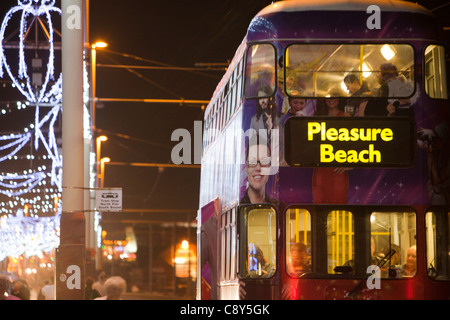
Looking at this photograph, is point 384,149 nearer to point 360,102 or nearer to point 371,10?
point 360,102

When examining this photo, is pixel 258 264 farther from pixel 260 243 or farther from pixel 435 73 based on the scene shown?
pixel 435 73

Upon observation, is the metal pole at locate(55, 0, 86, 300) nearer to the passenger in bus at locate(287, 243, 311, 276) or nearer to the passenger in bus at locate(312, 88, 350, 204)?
the passenger in bus at locate(287, 243, 311, 276)

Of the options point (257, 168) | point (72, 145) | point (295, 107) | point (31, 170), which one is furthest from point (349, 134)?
point (31, 170)

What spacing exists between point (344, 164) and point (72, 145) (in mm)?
6282

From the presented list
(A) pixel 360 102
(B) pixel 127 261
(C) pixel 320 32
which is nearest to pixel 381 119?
(A) pixel 360 102

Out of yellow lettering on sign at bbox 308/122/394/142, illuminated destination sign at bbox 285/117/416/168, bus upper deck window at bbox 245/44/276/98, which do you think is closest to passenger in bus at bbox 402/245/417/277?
illuminated destination sign at bbox 285/117/416/168

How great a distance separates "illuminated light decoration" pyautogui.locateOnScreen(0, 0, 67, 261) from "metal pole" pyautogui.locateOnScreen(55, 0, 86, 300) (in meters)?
3.42

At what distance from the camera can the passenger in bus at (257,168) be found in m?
13.8

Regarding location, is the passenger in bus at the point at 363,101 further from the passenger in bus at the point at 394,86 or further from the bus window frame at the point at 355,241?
the bus window frame at the point at 355,241

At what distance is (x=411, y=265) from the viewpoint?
1375cm

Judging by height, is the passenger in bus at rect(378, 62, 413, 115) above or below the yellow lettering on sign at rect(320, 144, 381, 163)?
→ above

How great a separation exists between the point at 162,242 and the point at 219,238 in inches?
2268

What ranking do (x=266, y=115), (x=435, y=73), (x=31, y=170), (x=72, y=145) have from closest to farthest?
(x=266, y=115)
(x=435, y=73)
(x=72, y=145)
(x=31, y=170)

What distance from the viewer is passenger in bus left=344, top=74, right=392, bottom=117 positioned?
44.9ft
